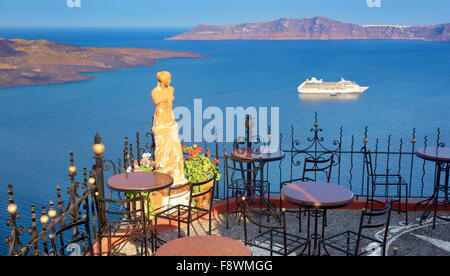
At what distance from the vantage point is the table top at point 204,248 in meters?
3.69

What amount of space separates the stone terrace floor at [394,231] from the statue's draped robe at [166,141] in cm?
102

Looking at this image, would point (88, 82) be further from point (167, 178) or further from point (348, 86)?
point (167, 178)

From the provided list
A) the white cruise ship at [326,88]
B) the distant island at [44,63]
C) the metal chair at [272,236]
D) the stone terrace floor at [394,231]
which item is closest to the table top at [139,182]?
the stone terrace floor at [394,231]

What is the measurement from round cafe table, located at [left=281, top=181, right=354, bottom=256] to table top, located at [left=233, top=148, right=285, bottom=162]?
60.7 inches

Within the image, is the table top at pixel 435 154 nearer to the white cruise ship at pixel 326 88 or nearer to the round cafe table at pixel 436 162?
the round cafe table at pixel 436 162

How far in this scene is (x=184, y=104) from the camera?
66438 mm

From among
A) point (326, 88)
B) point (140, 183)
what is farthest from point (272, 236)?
point (326, 88)

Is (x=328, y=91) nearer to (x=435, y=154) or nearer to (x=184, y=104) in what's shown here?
(x=184, y=104)

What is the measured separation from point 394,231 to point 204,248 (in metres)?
3.95

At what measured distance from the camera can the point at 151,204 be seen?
6875 millimetres

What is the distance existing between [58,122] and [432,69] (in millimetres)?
95103

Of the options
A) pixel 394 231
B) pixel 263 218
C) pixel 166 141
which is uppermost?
pixel 166 141

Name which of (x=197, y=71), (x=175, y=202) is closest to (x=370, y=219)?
(x=175, y=202)

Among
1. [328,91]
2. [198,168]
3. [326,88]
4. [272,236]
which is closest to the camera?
[272,236]
